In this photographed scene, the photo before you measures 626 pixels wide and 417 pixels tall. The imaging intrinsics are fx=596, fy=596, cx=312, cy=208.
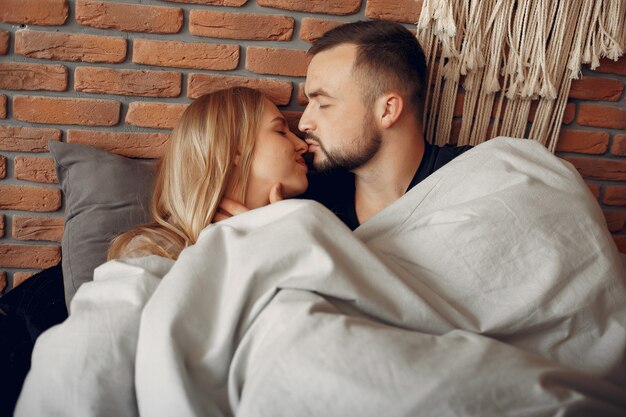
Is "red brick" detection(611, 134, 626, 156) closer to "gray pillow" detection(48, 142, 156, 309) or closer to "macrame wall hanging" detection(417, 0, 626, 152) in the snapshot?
"macrame wall hanging" detection(417, 0, 626, 152)

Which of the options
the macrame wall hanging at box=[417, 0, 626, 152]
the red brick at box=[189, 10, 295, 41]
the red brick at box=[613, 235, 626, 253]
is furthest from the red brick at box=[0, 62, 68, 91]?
the red brick at box=[613, 235, 626, 253]

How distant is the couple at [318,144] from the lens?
1.50m

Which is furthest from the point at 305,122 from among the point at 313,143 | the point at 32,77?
the point at 32,77

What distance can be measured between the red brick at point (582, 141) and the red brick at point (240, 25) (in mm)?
947

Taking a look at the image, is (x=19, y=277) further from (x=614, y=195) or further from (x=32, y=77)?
(x=614, y=195)

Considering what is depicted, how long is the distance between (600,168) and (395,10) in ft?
2.86

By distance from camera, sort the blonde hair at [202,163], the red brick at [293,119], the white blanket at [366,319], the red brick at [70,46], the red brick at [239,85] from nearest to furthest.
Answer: the white blanket at [366,319], the blonde hair at [202,163], the red brick at [70,46], the red brick at [239,85], the red brick at [293,119]

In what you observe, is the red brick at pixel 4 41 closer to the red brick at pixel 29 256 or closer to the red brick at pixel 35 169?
the red brick at pixel 35 169

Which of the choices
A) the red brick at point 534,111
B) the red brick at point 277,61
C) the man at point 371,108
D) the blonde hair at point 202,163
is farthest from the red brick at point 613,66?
the blonde hair at point 202,163

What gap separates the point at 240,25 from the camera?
167cm

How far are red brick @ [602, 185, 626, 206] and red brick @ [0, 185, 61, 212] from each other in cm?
173

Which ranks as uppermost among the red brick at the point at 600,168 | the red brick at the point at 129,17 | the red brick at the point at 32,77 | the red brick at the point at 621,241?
the red brick at the point at 129,17

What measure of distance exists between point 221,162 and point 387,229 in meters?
0.45

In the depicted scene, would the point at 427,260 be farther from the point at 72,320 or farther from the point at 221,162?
the point at 72,320
